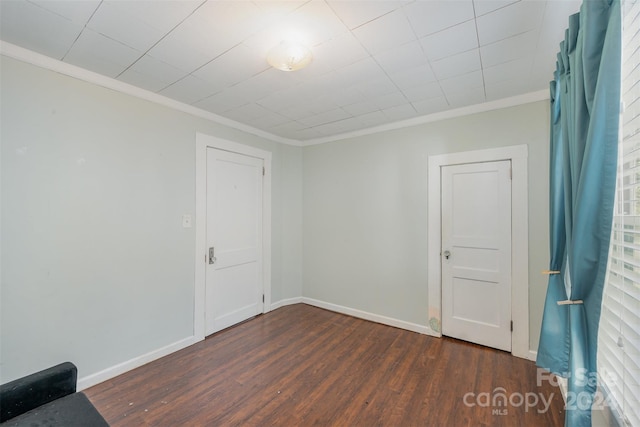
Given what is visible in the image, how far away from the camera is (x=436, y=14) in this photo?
148 centimetres

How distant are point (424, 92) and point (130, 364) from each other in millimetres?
3600

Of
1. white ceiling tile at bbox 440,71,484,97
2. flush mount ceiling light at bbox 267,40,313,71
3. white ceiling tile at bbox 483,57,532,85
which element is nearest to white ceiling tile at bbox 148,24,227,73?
flush mount ceiling light at bbox 267,40,313,71

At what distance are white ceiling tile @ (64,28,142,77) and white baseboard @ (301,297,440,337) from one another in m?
3.42

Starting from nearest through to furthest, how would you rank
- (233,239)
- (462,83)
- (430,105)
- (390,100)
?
(462,83), (390,100), (430,105), (233,239)

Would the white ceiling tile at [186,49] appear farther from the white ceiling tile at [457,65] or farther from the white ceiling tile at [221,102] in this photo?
the white ceiling tile at [457,65]

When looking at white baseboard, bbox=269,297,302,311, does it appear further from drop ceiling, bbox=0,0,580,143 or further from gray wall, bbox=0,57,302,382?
drop ceiling, bbox=0,0,580,143

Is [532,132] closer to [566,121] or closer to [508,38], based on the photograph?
[508,38]

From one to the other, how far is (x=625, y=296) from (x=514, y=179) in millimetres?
1804

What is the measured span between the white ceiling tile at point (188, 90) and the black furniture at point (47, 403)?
7.14 feet

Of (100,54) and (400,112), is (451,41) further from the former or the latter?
(100,54)

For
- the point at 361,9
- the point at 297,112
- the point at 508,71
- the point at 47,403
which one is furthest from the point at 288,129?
the point at 47,403

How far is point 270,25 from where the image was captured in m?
1.58

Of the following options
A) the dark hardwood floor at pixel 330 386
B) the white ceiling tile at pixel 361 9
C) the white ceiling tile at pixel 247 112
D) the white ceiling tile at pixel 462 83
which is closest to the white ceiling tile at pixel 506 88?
the white ceiling tile at pixel 462 83

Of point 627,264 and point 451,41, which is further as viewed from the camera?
point 451,41
